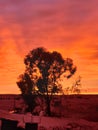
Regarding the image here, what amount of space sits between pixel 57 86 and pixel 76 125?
22.1 metres

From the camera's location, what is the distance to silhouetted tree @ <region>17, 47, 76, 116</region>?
1725 inches

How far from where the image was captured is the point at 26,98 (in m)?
45.6

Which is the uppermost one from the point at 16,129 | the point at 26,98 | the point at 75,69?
the point at 75,69

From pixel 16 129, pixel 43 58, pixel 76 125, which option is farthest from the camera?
pixel 43 58

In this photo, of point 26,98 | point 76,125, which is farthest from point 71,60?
point 76,125

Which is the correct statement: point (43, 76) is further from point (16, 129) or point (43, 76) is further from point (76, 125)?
point (16, 129)

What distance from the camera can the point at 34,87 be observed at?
44.8 metres

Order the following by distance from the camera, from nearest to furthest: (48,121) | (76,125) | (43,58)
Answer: (48,121) < (76,125) < (43,58)

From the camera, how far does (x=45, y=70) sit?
144 ft

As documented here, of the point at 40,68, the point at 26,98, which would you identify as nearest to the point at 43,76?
the point at 40,68

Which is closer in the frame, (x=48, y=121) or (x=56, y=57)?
(x=48, y=121)

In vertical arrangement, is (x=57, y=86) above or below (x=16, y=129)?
above

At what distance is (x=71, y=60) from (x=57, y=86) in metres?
3.53

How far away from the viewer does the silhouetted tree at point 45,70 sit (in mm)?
43812
